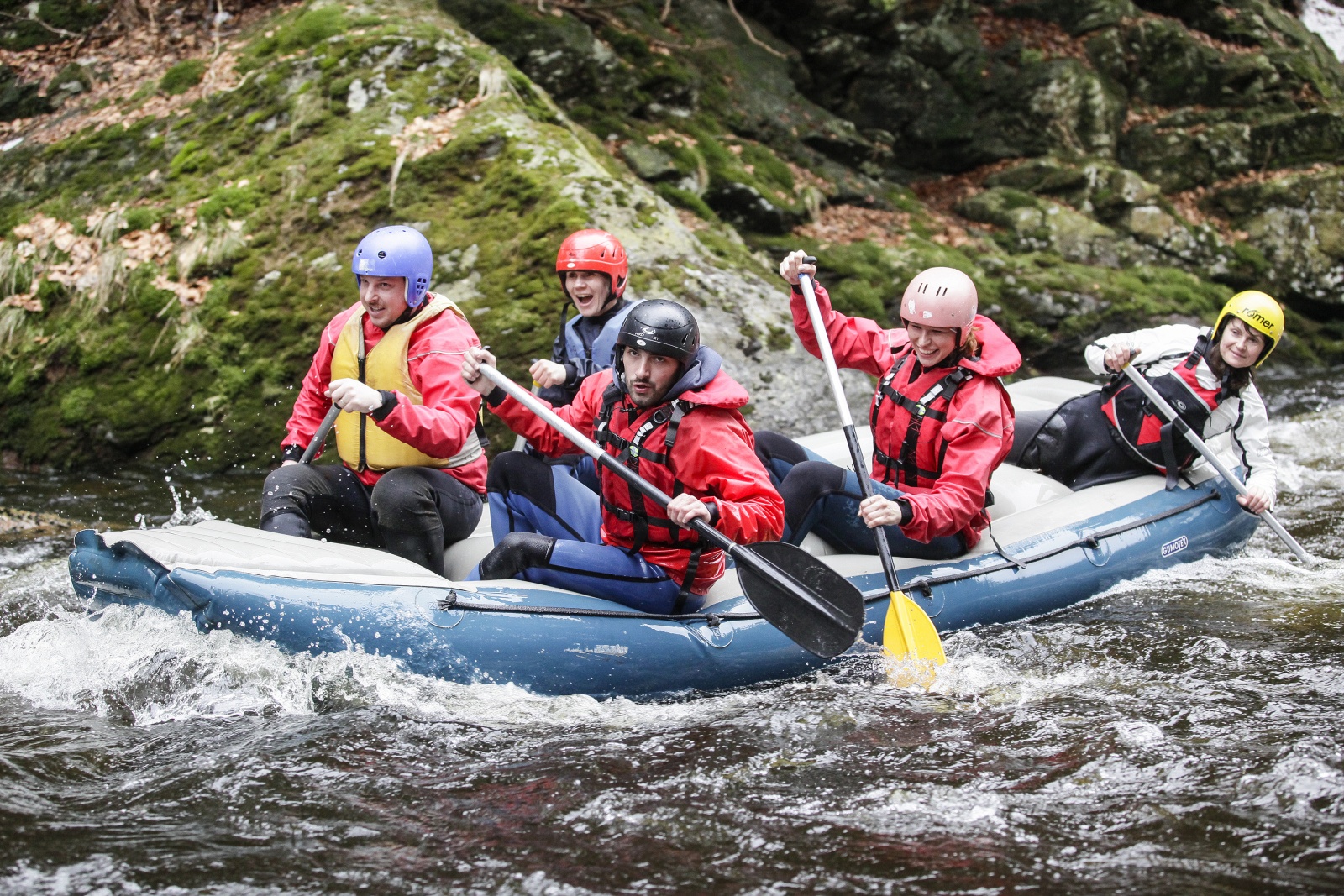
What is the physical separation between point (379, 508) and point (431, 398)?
19.0 inches

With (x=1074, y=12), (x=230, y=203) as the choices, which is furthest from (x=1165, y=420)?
(x=1074, y=12)

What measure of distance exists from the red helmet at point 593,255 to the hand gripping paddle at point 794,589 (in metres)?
1.44

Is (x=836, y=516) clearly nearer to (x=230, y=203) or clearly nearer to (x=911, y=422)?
(x=911, y=422)

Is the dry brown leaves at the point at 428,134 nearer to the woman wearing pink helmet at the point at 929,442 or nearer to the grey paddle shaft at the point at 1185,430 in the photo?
the woman wearing pink helmet at the point at 929,442

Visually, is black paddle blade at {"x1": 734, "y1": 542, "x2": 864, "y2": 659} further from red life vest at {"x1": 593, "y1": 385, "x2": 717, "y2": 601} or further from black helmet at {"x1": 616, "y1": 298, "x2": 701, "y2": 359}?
black helmet at {"x1": 616, "y1": 298, "x2": 701, "y2": 359}

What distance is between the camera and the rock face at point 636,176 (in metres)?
8.27

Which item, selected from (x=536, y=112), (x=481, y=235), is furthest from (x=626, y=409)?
(x=536, y=112)

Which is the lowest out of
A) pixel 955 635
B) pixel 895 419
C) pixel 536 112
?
pixel 955 635

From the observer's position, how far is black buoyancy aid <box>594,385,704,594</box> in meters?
4.33

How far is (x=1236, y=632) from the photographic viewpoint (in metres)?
5.20

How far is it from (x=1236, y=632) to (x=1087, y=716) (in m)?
1.43

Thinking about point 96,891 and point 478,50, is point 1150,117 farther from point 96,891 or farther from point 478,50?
point 96,891

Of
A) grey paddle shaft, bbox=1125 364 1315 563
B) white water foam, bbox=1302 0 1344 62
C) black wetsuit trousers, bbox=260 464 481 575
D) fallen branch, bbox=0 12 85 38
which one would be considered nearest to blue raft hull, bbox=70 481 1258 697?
black wetsuit trousers, bbox=260 464 481 575

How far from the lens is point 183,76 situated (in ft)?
32.2
